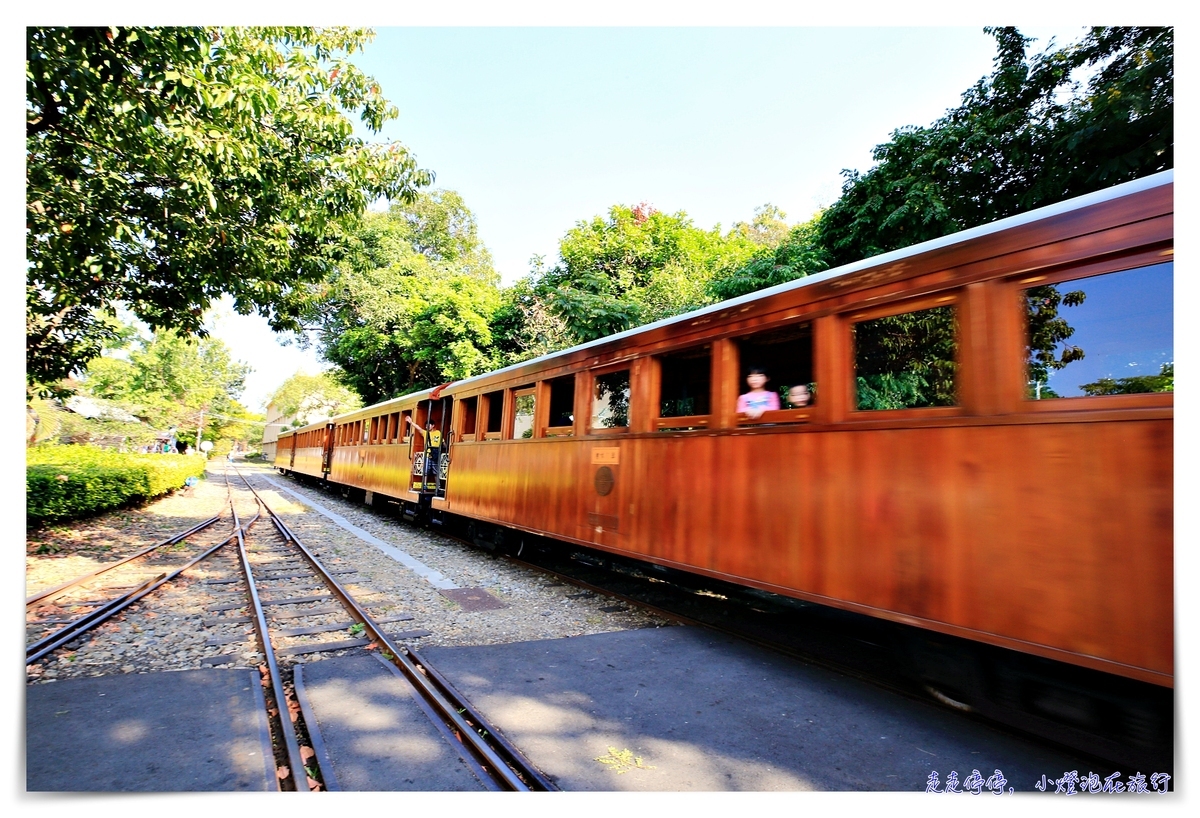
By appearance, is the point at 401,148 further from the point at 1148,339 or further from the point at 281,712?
the point at 1148,339

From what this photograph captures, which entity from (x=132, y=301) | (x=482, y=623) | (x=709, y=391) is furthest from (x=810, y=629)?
(x=132, y=301)

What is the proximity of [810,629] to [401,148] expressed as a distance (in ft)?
23.0

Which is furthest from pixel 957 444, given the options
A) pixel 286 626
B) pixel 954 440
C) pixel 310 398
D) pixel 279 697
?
pixel 310 398

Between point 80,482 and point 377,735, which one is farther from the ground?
point 80,482

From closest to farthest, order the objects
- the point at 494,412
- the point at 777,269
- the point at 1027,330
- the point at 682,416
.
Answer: the point at 1027,330 < the point at 682,416 < the point at 494,412 < the point at 777,269

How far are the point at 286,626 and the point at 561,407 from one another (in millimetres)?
3336

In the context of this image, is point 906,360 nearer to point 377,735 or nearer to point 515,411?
point 377,735

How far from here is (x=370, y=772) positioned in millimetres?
2658

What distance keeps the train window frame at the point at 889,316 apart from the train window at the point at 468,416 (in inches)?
258

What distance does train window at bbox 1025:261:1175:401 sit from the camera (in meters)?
2.41

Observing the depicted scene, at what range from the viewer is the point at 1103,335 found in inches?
101

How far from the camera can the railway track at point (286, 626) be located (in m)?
2.79

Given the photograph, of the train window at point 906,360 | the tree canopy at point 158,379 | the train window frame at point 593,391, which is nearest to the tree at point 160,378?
the tree canopy at point 158,379

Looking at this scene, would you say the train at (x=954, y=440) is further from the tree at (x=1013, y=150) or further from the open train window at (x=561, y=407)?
the tree at (x=1013, y=150)
